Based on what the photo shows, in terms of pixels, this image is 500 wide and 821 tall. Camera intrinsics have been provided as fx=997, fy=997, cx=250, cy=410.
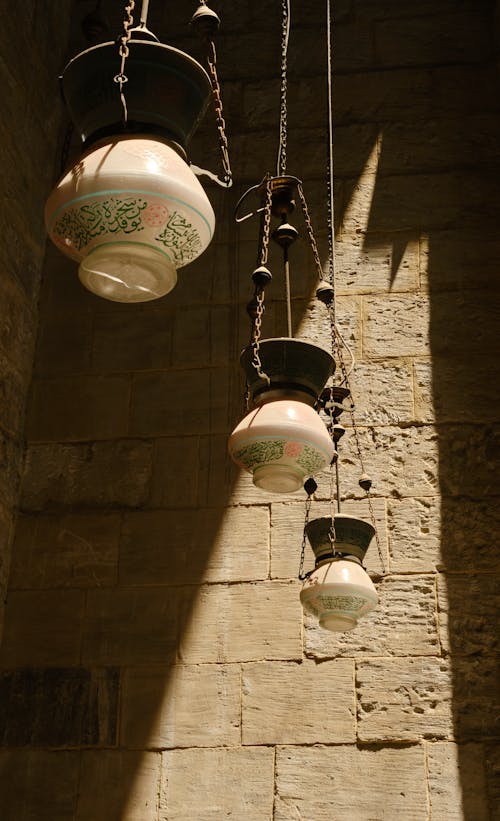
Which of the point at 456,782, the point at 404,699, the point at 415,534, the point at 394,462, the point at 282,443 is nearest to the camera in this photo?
the point at 282,443

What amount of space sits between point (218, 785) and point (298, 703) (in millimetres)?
391

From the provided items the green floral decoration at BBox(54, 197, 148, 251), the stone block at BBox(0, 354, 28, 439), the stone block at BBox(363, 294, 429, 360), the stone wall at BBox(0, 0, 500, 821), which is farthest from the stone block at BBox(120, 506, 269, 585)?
the green floral decoration at BBox(54, 197, 148, 251)

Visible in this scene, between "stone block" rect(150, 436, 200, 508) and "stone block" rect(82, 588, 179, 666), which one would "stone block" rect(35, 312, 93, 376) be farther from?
"stone block" rect(82, 588, 179, 666)

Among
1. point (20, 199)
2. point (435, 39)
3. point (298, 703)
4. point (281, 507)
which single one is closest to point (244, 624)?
point (298, 703)

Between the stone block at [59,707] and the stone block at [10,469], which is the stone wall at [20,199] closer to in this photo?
the stone block at [10,469]

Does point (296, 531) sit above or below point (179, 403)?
below

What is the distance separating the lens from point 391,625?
142 inches

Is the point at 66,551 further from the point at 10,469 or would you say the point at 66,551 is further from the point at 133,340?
the point at 133,340

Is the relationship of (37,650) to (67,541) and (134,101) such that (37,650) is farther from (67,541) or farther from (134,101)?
(134,101)

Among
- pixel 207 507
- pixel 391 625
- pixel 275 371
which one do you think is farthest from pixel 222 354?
pixel 275 371

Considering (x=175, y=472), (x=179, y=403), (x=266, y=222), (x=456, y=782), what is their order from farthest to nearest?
(x=179, y=403) < (x=175, y=472) < (x=456, y=782) < (x=266, y=222)

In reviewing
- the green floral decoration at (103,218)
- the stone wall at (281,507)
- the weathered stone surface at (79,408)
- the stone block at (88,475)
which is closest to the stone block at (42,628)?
the stone wall at (281,507)

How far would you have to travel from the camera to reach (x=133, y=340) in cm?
424

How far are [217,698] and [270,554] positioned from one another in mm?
560
